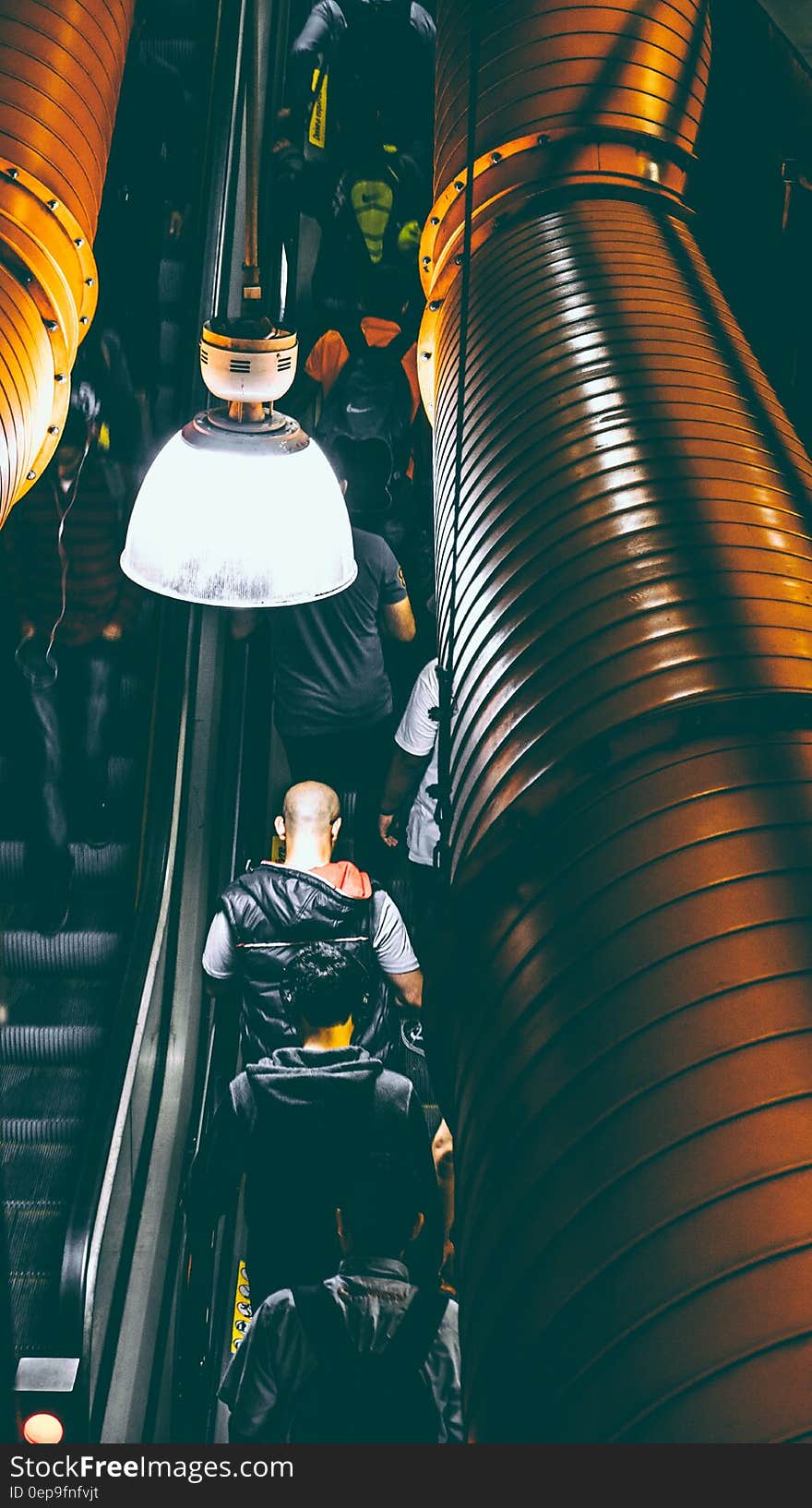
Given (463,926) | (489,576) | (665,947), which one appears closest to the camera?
(665,947)

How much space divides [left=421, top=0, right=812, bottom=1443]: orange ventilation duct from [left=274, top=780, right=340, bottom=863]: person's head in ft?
5.48

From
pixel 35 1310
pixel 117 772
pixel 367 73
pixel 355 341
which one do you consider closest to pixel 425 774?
pixel 117 772

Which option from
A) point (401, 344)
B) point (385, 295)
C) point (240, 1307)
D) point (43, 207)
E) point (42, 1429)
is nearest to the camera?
point (43, 207)

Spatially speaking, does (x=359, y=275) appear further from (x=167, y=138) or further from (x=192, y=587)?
(x=192, y=587)

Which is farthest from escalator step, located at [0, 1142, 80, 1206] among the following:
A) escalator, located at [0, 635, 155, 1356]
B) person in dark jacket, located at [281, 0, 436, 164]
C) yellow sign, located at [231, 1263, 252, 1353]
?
person in dark jacket, located at [281, 0, 436, 164]

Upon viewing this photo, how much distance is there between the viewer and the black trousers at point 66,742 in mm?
4914

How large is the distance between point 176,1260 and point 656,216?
3440 millimetres

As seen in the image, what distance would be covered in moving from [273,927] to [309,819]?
335mm

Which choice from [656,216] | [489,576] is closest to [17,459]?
[489,576]

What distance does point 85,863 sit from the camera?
18.6 ft

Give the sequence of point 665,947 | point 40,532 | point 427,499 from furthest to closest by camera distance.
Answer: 1. point 427,499
2. point 40,532
3. point 665,947

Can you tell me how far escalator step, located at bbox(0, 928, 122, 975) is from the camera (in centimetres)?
546

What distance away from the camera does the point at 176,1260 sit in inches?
188

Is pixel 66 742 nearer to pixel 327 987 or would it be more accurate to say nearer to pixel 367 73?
pixel 327 987
